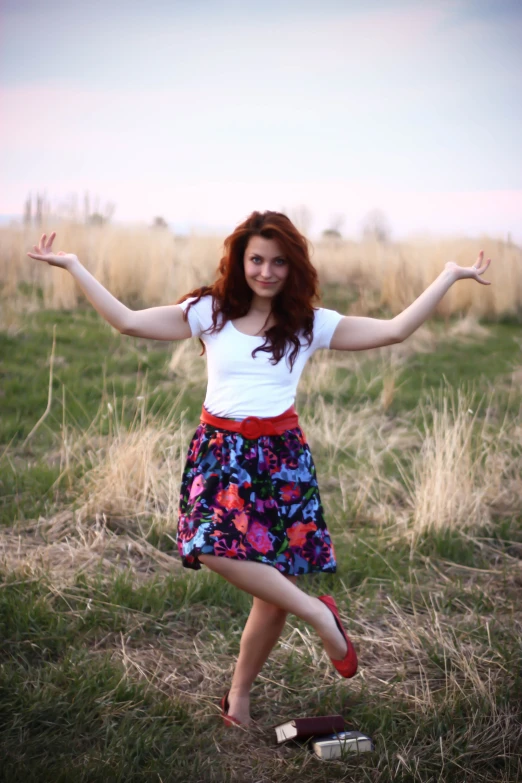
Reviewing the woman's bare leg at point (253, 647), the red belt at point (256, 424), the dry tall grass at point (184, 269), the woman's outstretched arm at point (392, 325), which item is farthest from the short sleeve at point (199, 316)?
the dry tall grass at point (184, 269)

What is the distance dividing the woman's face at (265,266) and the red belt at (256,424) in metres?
0.39

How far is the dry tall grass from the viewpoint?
391 inches

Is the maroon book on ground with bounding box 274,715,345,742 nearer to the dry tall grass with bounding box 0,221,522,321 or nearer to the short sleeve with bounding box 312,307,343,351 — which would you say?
the short sleeve with bounding box 312,307,343,351

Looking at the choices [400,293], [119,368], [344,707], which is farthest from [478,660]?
[400,293]

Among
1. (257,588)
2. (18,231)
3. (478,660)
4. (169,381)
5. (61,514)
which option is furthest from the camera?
(18,231)

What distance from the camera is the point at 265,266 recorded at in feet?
8.72

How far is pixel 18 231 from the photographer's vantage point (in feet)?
35.0

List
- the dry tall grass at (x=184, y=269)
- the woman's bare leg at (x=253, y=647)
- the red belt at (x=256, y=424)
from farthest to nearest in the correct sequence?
the dry tall grass at (x=184, y=269), the woman's bare leg at (x=253, y=647), the red belt at (x=256, y=424)

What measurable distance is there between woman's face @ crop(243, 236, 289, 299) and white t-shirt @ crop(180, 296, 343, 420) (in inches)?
5.9

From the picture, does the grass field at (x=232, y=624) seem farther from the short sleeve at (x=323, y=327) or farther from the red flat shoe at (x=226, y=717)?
the short sleeve at (x=323, y=327)

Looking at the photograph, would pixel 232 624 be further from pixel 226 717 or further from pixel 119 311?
pixel 119 311

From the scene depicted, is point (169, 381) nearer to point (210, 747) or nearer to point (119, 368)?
point (119, 368)

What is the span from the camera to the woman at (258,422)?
8.26ft

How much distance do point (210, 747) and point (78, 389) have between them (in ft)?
14.3
